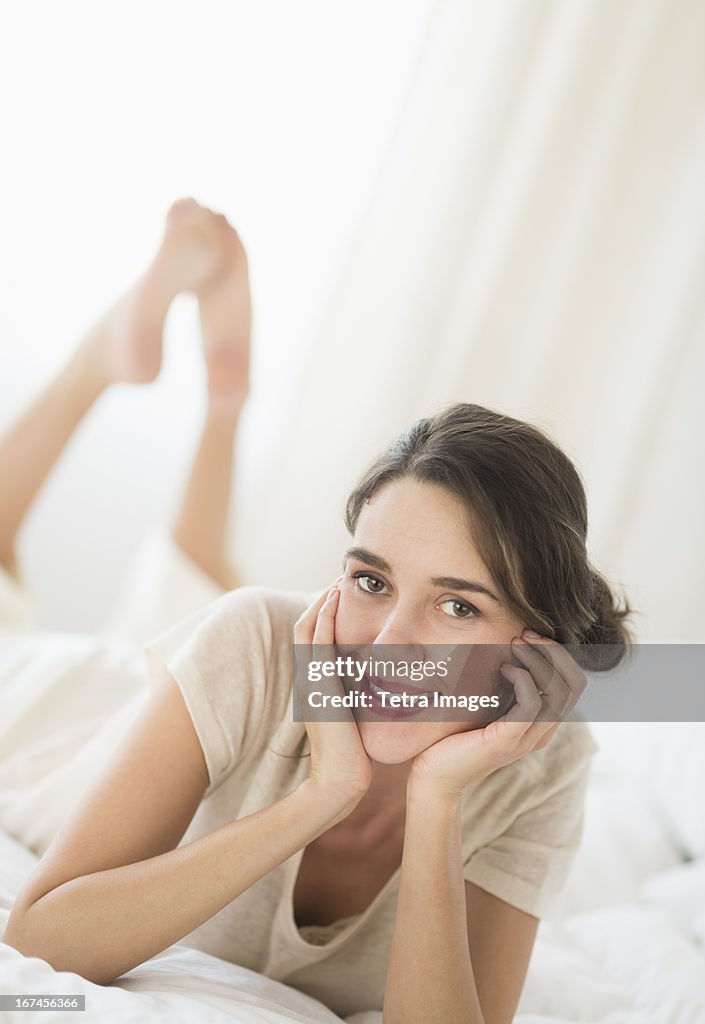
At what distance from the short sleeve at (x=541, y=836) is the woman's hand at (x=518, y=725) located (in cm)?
17

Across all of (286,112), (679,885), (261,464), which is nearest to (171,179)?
(286,112)

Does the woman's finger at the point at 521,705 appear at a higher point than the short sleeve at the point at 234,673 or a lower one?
higher

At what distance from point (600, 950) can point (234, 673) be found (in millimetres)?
638

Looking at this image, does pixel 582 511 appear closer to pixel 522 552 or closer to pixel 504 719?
pixel 522 552

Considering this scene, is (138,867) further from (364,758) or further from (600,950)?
(600,950)

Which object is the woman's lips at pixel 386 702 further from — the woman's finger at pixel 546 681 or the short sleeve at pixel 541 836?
the short sleeve at pixel 541 836

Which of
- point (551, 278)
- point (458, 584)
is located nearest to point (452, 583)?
point (458, 584)

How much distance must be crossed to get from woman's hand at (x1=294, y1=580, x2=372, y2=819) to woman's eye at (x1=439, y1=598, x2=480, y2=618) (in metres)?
0.11

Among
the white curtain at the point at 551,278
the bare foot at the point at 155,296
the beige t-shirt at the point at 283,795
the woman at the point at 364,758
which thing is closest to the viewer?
the woman at the point at 364,758

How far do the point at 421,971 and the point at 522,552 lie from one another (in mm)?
366

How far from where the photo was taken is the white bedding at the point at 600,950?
0.72m

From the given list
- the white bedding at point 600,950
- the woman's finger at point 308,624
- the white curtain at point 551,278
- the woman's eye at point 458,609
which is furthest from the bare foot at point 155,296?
the woman's eye at point 458,609

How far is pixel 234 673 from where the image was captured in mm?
942

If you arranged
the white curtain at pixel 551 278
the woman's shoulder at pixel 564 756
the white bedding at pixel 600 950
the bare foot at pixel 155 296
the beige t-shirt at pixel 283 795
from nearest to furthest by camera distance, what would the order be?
the white bedding at pixel 600 950
the beige t-shirt at pixel 283 795
the woman's shoulder at pixel 564 756
the bare foot at pixel 155 296
the white curtain at pixel 551 278
